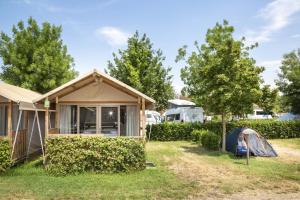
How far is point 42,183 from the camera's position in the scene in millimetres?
8945

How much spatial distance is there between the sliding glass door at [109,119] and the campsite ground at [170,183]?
3480mm

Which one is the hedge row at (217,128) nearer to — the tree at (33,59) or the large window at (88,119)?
the large window at (88,119)

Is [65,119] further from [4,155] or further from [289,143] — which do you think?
[289,143]

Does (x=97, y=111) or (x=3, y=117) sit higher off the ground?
(x=97, y=111)

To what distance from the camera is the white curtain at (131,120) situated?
14.4 m

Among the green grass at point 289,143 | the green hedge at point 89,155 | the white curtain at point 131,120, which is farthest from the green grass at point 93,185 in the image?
the green grass at point 289,143

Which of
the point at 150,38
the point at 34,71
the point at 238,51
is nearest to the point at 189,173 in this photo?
the point at 238,51

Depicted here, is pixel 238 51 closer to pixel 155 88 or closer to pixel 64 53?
pixel 155 88

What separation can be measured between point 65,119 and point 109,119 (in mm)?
2320

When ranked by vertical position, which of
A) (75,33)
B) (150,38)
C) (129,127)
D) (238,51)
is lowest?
(129,127)

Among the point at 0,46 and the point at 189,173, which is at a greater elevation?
the point at 0,46

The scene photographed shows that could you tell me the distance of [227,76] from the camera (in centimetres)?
1566

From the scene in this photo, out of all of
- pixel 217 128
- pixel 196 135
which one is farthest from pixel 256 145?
pixel 217 128

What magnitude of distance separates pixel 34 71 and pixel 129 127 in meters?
15.0
